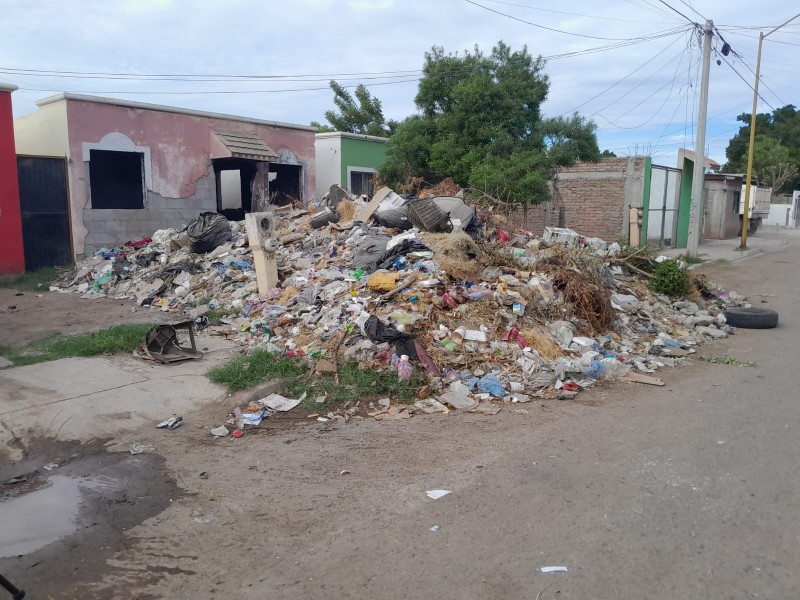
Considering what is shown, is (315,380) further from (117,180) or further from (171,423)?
(117,180)

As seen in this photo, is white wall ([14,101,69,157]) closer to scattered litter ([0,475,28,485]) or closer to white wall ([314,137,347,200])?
white wall ([314,137,347,200])

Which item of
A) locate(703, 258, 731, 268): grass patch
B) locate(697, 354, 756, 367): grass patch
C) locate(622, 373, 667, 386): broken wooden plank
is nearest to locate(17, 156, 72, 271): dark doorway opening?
locate(622, 373, 667, 386): broken wooden plank

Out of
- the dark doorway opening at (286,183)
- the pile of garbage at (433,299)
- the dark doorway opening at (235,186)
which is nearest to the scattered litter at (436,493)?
the pile of garbage at (433,299)

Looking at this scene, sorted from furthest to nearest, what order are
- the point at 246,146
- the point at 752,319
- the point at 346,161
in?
the point at 346,161
the point at 246,146
the point at 752,319

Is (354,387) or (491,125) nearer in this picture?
(354,387)

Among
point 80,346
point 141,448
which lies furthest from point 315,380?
point 80,346

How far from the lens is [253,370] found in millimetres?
7105

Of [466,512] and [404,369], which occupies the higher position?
[404,369]

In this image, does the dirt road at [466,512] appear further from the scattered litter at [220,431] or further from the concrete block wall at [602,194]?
the concrete block wall at [602,194]

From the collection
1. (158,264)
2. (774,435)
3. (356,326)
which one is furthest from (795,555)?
(158,264)

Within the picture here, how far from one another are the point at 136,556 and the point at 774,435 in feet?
17.5

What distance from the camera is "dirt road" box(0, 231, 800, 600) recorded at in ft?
11.0

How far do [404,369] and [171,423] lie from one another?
8.23ft

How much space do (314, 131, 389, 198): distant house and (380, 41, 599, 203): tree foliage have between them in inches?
149
